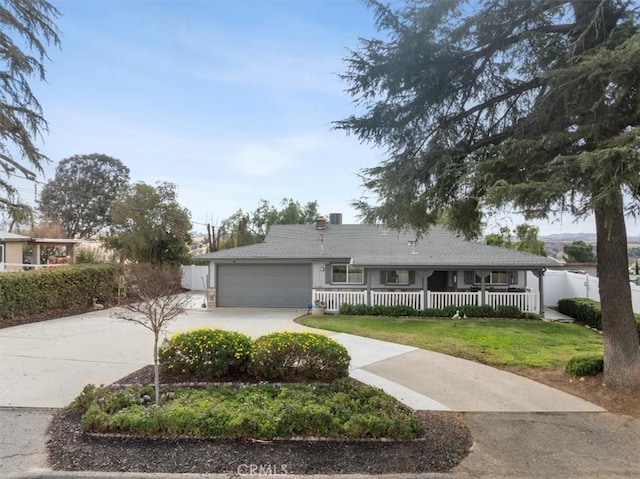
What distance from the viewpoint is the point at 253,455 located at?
398cm

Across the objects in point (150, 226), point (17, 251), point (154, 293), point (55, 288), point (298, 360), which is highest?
point (150, 226)

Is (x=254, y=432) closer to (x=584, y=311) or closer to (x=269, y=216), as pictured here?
(x=584, y=311)

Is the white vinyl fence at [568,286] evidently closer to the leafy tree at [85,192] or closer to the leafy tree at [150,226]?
the leafy tree at [150,226]

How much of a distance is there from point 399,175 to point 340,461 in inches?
166

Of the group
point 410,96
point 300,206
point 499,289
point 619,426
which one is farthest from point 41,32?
point 300,206

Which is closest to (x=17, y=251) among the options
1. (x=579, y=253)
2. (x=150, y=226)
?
(x=150, y=226)

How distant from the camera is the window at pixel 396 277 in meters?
17.5

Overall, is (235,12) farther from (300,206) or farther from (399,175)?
(300,206)

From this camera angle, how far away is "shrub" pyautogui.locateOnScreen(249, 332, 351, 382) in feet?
19.7

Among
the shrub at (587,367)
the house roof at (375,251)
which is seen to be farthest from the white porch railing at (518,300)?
the shrub at (587,367)

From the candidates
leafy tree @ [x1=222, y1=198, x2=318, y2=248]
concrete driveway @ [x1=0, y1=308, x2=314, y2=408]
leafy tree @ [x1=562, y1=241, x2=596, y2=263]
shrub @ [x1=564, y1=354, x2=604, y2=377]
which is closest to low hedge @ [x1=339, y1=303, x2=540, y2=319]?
concrete driveway @ [x1=0, y1=308, x2=314, y2=408]

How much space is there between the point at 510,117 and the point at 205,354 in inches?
242

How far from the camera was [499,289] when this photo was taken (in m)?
16.9

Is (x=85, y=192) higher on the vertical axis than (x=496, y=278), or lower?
higher
